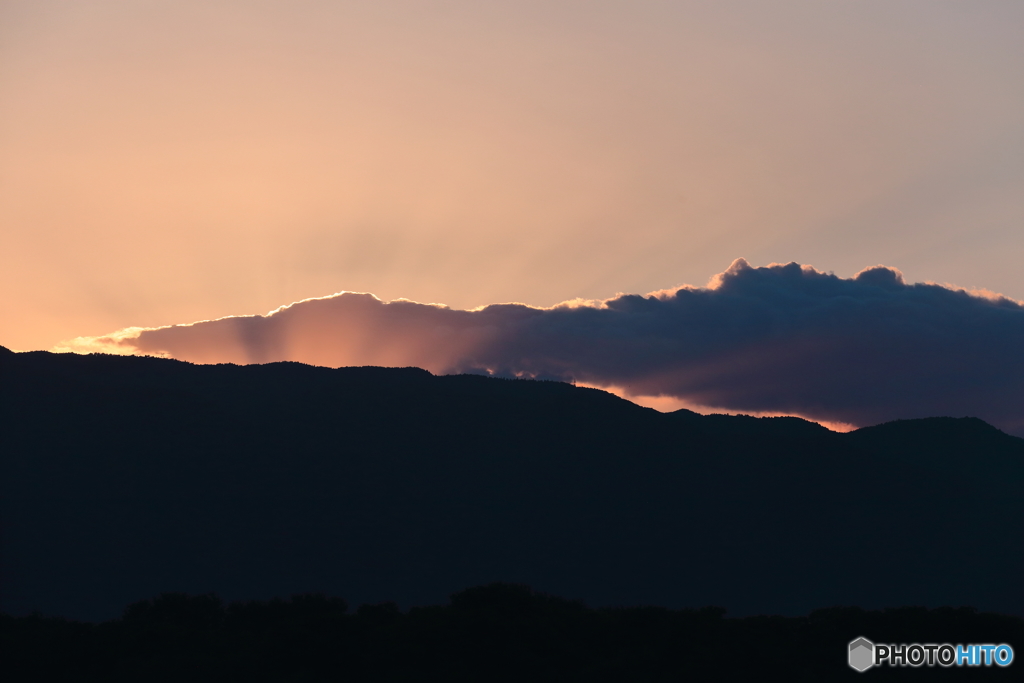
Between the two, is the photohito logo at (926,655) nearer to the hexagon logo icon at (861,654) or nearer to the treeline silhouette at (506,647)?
the hexagon logo icon at (861,654)

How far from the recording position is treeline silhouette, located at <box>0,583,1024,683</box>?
5672 cm

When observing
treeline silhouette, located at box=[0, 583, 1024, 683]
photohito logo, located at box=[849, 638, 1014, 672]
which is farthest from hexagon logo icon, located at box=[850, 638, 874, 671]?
treeline silhouette, located at box=[0, 583, 1024, 683]

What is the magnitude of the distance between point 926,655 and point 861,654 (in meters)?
4.38

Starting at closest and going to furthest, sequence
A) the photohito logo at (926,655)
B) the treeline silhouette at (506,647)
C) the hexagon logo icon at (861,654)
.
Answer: the hexagon logo icon at (861,654) < the photohito logo at (926,655) < the treeline silhouette at (506,647)

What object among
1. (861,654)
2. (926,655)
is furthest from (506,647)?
(926,655)

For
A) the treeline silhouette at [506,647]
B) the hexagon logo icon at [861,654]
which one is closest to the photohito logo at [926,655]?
the hexagon logo icon at [861,654]

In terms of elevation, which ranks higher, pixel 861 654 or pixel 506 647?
pixel 861 654

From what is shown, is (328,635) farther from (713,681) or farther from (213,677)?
(713,681)

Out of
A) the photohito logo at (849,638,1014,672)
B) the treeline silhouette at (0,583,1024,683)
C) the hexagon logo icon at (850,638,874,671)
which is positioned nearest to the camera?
the hexagon logo icon at (850,638,874,671)

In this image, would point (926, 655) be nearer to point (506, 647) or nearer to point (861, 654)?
point (861, 654)

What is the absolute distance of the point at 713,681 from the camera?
55000 mm

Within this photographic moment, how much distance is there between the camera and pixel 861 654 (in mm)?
56219

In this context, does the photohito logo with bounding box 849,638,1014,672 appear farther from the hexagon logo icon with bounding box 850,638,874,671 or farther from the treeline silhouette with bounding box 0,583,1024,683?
the treeline silhouette with bounding box 0,583,1024,683

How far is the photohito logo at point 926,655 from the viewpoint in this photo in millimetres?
55594
